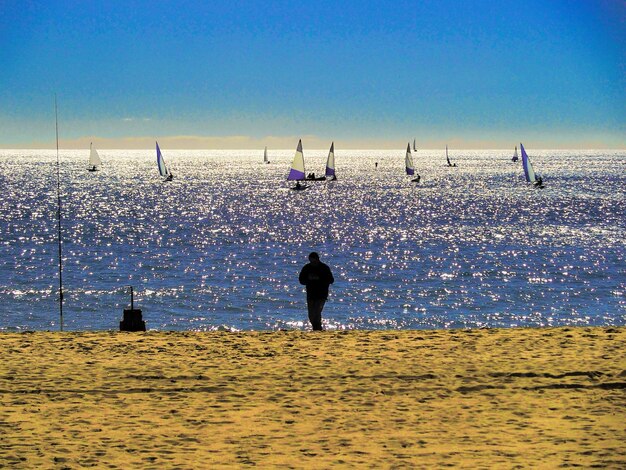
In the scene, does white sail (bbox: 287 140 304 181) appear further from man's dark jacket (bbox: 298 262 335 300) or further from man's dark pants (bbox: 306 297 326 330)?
man's dark jacket (bbox: 298 262 335 300)

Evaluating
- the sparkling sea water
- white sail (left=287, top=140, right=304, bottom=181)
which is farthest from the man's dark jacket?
white sail (left=287, top=140, right=304, bottom=181)

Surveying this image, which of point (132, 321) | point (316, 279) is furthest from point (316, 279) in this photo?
point (132, 321)

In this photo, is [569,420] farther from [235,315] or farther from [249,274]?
[249,274]

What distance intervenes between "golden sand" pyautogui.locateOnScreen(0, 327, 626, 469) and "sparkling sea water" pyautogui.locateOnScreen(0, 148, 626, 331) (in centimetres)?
792

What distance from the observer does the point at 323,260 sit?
49.2 meters

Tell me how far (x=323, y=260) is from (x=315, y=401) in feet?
128

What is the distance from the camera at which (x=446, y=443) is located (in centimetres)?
846

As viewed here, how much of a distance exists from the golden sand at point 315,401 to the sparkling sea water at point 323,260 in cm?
792

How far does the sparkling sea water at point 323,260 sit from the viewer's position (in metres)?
31.9

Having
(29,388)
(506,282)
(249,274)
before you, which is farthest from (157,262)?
(29,388)

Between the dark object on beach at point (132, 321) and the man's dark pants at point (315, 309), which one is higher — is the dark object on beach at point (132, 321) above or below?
below

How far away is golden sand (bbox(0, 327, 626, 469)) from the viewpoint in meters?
8.12

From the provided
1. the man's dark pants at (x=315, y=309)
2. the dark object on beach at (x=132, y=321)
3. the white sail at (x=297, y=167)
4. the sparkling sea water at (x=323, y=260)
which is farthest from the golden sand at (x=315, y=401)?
the white sail at (x=297, y=167)

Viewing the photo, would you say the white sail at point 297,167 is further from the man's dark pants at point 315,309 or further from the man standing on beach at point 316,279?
the man standing on beach at point 316,279
